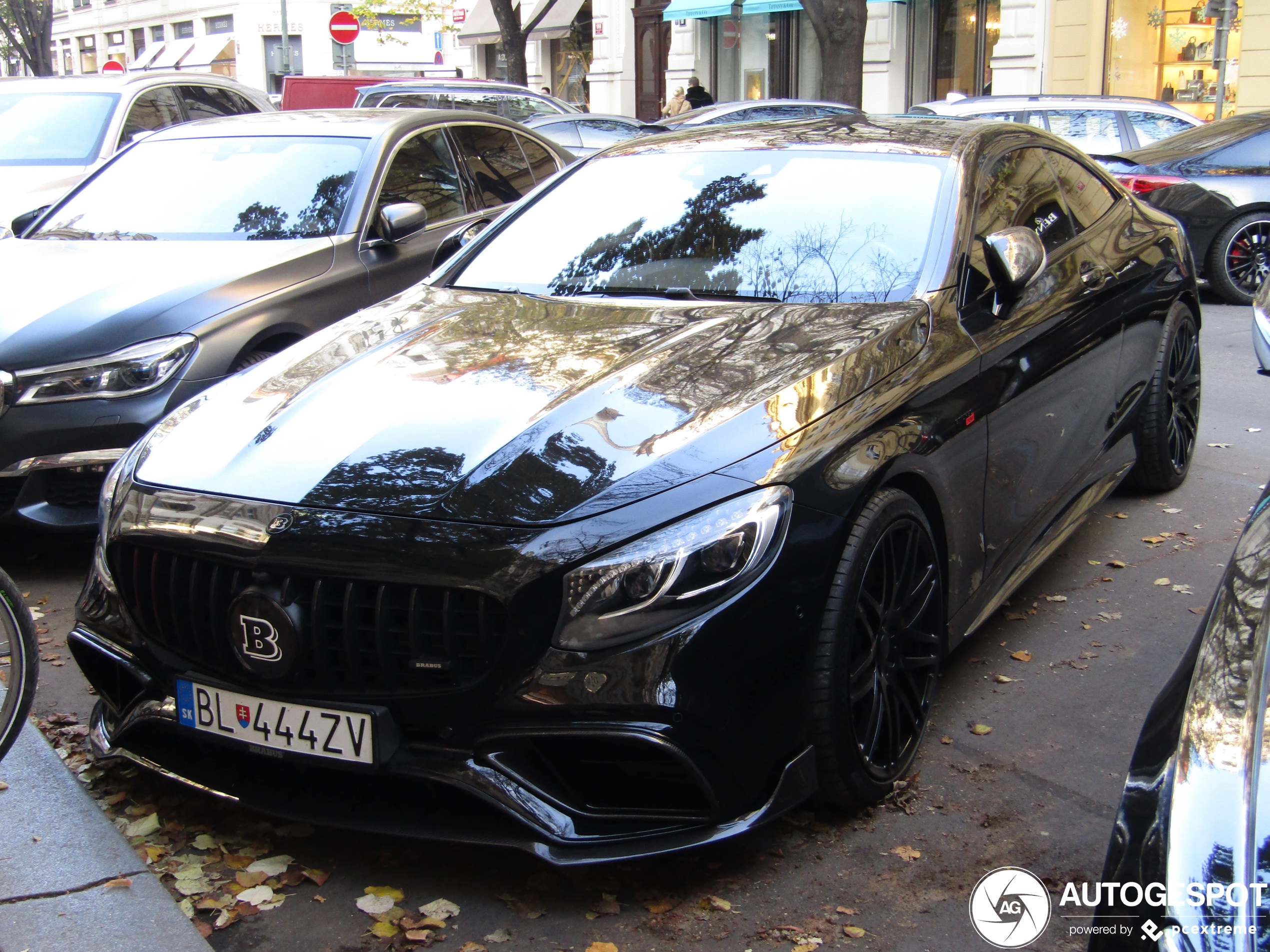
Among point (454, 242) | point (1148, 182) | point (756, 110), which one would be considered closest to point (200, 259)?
point (454, 242)

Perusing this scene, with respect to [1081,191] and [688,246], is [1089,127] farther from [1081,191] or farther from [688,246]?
[688,246]

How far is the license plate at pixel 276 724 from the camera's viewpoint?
269cm

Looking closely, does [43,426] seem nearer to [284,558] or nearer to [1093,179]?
[284,558]

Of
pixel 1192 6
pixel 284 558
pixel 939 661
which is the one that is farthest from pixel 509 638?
pixel 1192 6

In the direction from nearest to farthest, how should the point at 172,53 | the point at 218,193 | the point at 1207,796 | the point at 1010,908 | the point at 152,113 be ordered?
the point at 1207,796
the point at 1010,908
the point at 218,193
the point at 152,113
the point at 172,53

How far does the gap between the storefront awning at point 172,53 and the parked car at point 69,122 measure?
4476 cm

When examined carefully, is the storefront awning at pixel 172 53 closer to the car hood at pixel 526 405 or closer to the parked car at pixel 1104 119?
the parked car at pixel 1104 119

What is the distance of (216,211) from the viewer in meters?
5.98

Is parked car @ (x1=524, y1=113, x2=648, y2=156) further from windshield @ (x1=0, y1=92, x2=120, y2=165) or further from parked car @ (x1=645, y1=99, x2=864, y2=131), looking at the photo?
windshield @ (x1=0, y1=92, x2=120, y2=165)

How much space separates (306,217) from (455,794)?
3.85 meters

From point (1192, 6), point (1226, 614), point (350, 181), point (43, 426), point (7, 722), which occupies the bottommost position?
point (7, 722)

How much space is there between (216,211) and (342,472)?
138 inches

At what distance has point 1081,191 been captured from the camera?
16.2ft

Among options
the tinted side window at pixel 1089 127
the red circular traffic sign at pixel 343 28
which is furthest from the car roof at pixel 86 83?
the red circular traffic sign at pixel 343 28
